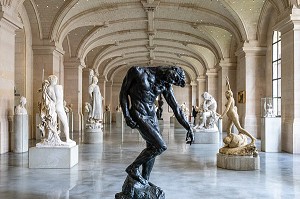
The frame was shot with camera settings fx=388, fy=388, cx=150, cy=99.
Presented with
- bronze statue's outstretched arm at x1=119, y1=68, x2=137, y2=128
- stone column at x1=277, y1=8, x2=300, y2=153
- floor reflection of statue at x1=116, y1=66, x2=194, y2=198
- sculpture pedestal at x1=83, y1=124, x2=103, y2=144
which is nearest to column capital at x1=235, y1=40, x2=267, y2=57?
stone column at x1=277, y1=8, x2=300, y2=153

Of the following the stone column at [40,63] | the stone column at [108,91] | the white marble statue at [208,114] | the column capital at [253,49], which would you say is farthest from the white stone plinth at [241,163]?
the stone column at [108,91]

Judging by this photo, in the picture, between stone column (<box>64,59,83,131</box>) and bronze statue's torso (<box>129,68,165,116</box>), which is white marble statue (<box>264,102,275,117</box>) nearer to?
bronze statue's torso (<box>129,68,165,116</box>)

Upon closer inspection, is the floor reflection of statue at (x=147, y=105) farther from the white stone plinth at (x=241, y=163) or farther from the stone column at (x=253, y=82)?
the stone column at (x=253, y=82)

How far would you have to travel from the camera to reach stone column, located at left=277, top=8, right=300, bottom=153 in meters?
11.8

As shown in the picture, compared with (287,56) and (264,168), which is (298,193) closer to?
(264,168)

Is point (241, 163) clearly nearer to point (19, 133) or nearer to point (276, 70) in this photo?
point (19, 133)

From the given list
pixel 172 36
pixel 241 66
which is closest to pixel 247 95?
pixel 241 66

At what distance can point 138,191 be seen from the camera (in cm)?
539

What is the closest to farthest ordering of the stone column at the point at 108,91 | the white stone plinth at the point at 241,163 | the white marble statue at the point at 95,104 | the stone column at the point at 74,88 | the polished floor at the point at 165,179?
the polished floor at the point at 165,179
the white stone plinth at the point at 241,163
the white marble statue at the point at 95,104
the stone column at the point at 74,88
the stone column at the point at 108,91

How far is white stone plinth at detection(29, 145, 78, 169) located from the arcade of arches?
3.09 metres

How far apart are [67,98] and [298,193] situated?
18.5 m

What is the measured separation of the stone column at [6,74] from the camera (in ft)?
38.7

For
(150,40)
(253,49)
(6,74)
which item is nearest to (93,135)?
(6,74)

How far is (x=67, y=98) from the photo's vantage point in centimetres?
2323
